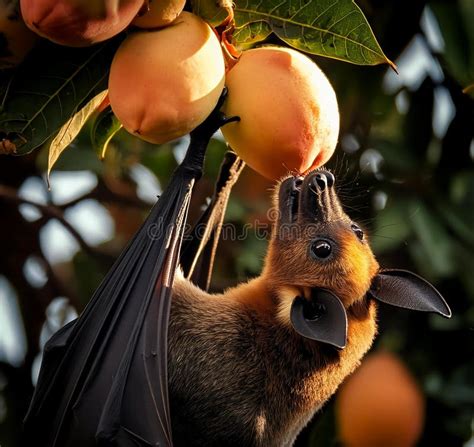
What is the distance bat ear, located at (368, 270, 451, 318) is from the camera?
2975 mm

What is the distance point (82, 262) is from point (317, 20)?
2.53 meters

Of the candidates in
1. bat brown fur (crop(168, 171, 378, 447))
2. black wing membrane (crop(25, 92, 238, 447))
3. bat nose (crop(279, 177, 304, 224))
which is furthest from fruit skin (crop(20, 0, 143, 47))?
bat brown fur (crop(168, 171, 378, 447))

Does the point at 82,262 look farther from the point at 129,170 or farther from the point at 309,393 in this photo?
the point at 309,393

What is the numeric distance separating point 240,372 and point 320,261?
499 millimetres

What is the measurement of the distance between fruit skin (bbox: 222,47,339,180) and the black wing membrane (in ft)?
1.46

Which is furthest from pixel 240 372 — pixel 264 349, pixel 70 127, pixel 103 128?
pixel 70 127

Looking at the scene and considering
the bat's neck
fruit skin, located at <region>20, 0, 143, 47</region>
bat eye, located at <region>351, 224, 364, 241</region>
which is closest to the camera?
fruit skin, located at <region>20, 0, 143, 47</region>

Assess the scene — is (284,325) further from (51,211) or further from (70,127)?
(51,211)

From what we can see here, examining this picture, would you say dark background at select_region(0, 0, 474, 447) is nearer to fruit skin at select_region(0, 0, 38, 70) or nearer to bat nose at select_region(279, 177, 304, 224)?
bat nose at select_region(279, 177, 304, 224)

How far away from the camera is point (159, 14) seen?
202cm

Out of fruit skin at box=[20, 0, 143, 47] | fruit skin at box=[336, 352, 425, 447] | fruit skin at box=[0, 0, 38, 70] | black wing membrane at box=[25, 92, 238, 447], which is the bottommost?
fruit skin at box=[336, 352, 425, 447]

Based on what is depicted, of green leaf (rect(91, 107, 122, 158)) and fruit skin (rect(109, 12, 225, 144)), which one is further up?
fruit skin (rect(109, 12, 225, 144))

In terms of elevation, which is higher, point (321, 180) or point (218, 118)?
point (218, 118)

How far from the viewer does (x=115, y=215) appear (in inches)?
201
